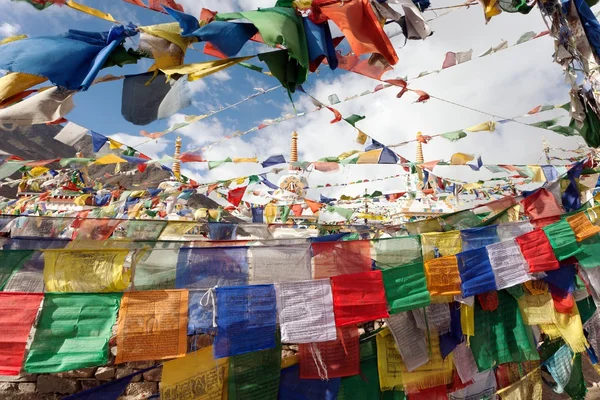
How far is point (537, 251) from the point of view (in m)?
3.59

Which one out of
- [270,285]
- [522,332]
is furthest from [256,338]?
[522,332]

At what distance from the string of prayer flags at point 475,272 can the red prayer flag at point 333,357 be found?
1.12 metres

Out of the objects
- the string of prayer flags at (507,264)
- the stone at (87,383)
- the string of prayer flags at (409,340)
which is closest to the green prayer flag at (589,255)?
the string of prayer flags at (507,264)

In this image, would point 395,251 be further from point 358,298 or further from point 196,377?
point 196,377

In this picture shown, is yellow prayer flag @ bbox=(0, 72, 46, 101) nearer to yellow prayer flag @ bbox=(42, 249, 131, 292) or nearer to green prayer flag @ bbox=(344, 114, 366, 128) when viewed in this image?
yellow prayer flag @ bbox=(42, 249, 131, 292)

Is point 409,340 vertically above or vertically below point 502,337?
above

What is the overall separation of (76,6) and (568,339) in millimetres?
5383

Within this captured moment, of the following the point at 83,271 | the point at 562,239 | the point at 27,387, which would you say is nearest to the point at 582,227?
the point at 562,239

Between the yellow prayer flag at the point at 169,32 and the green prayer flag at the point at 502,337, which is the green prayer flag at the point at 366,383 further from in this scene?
the yellow prayer flag at the point at 169,32

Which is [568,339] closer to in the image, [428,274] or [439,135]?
[428,274]

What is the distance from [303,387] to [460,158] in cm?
410

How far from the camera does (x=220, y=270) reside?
2855 mm

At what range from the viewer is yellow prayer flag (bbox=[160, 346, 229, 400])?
8.54 feet

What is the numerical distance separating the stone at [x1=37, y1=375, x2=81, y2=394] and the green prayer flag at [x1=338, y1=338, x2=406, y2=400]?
2922 millimetres
